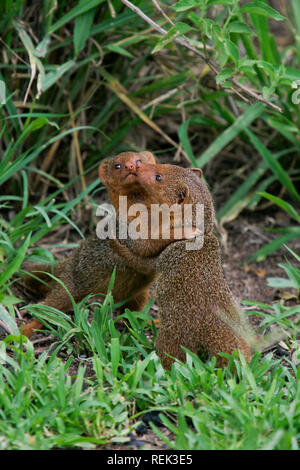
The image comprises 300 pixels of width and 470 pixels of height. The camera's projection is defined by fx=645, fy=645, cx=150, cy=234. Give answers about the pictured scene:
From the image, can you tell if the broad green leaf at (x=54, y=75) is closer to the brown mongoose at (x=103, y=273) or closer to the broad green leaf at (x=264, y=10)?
the brown mongoose at (x=103, y=273)

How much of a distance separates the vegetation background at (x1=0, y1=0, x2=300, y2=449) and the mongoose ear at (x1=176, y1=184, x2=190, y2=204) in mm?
712

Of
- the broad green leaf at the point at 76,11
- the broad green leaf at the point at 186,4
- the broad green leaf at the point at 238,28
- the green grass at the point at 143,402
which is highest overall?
the broad green leaf at the point at 76,11

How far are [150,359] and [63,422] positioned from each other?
2.22ft

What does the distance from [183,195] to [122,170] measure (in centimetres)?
41

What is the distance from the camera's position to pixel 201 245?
11.4 ft

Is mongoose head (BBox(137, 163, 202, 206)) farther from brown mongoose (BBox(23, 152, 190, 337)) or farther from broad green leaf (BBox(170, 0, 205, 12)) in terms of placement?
broad green leaf (BBox(170, 0, 205, 12))

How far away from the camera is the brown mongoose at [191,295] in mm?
3342

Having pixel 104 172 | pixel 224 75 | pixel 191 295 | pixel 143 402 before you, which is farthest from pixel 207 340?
pixel 224 75

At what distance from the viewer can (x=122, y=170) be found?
3.71 meters

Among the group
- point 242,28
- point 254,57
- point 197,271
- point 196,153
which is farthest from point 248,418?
point 196,153

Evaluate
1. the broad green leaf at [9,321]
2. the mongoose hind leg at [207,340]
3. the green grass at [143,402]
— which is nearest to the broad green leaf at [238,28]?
the mongoose hind leg at [207,340]

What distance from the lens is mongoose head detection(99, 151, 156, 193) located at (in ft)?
12.0

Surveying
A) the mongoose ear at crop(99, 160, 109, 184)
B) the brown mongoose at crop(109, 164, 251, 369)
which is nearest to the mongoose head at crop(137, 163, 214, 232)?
the brown mongoose at crop(109, 164, 251, 369)

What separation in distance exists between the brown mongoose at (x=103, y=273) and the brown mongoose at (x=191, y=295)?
0.92 ft
